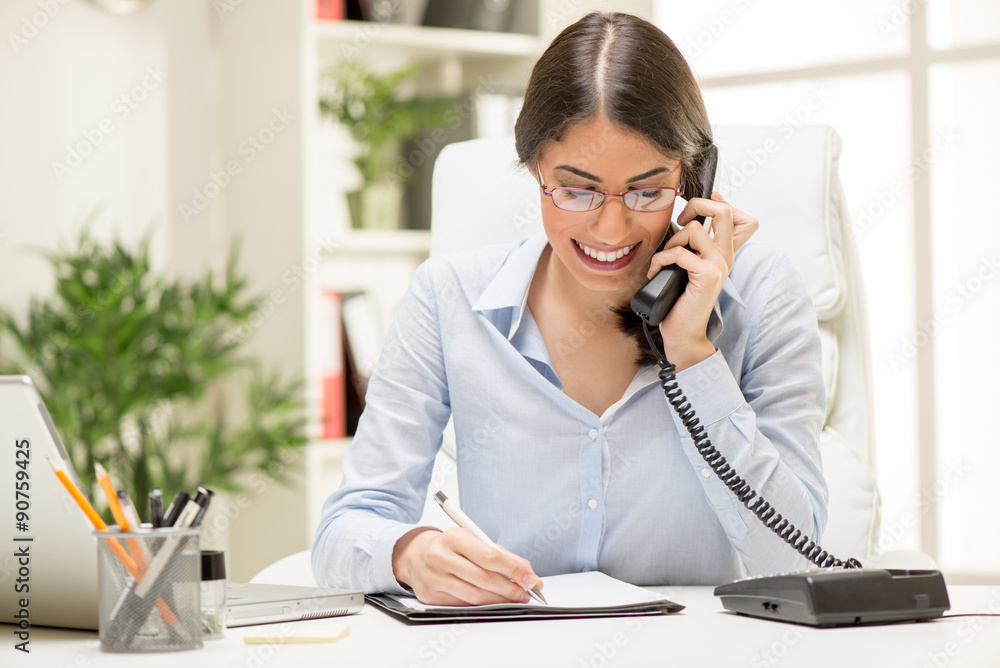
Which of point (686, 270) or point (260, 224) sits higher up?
point (260, 224)

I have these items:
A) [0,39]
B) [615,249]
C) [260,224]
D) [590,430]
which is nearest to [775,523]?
[590,430]

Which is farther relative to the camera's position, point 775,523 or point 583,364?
point 583,364

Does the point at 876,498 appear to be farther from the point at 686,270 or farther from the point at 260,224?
the point at 260,224

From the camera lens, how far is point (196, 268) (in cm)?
273

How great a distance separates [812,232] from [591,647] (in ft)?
3.08

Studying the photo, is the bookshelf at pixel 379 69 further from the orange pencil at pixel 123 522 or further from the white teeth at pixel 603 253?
the orange pencil at pixel 123 522

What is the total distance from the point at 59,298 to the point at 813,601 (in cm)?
211

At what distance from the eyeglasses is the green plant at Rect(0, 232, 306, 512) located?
1382mm

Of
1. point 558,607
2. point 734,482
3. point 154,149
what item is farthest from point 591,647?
point 154,149

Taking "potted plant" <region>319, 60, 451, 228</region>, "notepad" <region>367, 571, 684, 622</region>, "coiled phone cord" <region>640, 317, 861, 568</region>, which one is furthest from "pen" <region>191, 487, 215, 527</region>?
"potted plant" <region>319, 60, 451, 228</region>

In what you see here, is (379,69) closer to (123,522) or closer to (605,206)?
(605,206)

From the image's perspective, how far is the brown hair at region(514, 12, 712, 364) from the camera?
113 cm

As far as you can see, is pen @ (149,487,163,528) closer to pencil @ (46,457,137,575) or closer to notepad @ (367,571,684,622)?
pencil @ (46,457,137,575)

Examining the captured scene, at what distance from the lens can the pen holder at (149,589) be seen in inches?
27.5
